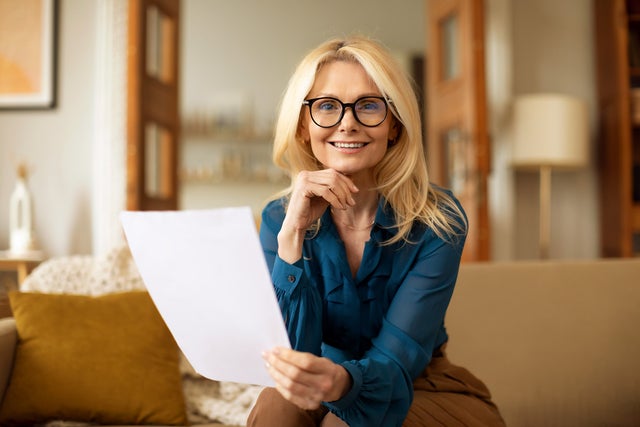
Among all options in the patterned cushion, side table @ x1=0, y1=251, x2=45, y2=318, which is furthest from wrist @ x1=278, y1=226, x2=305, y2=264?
side table @ x1=0, y1=251, x2=45, y2=318

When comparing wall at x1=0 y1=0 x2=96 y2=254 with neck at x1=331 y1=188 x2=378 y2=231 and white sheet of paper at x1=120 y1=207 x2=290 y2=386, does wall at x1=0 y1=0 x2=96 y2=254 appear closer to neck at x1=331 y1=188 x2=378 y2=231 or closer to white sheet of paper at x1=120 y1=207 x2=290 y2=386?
neck at x1=331 y1=188 x2=378 y2=231

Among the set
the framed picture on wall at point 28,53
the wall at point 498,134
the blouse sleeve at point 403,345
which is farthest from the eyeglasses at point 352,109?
the framed picture on wall at point 28,53

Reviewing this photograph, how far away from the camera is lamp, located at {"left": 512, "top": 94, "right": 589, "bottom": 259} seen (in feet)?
12.3

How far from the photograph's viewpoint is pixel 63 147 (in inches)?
171

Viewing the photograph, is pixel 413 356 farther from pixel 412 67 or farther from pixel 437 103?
pixel 412 67

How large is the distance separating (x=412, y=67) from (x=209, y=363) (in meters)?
5.15

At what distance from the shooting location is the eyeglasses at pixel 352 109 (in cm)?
128

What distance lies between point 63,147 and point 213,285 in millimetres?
3754

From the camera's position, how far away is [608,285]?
1824 mm

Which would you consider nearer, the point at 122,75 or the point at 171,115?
the point at 171,115

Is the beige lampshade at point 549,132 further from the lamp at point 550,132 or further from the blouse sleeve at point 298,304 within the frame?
the blouse sleeve at point 298,304

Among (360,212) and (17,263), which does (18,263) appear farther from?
(360,212)

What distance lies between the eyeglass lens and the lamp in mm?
2681

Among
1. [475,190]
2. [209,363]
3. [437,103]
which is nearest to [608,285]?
[209,363]
